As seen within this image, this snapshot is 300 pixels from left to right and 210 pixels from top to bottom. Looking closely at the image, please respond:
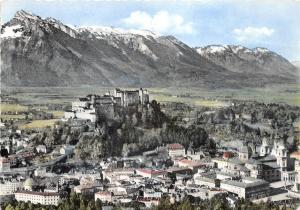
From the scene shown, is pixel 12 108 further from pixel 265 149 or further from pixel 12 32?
pixel 265 149

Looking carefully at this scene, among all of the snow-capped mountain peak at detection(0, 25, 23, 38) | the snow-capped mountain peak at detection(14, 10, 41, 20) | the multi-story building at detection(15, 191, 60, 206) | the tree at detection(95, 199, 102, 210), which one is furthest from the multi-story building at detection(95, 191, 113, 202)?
the snow-capped mountain peak at detection(0, 25, 23, 38)

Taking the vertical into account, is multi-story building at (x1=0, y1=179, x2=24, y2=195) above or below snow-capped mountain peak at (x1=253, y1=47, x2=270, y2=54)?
below

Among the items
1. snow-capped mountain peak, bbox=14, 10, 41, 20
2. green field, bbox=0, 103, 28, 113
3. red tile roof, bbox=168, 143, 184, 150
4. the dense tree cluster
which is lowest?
red tile roof, bbox=168, 143, 184, 150

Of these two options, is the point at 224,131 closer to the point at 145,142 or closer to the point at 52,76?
the point at 145,142

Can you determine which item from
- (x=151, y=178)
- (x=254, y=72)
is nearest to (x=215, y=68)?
(x=254, y=72)

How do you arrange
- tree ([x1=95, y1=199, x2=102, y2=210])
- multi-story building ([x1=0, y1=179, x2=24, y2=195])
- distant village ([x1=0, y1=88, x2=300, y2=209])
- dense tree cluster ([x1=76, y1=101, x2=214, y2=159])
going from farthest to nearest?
dense tree cluster ([x1=76, y1=101, x2=214, y2=159])
multi-story building ([x1=0, y1=179, x2=24, y2=195])
distant village ([x1=0, y1=88, x2=300, y2=209])
tree ([x1=95, y1=199, x2=102, y2=210])

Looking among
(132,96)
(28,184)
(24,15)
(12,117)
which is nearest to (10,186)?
(28,184)

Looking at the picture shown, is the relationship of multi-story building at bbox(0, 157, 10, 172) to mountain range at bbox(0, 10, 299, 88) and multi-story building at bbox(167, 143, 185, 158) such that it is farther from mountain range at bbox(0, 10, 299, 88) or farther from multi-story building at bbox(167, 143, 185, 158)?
multi-story building at bbox(167, 143, 185, 158)
